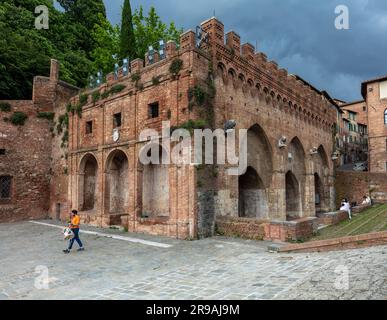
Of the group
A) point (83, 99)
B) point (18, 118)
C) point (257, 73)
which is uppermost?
point (257, 73)

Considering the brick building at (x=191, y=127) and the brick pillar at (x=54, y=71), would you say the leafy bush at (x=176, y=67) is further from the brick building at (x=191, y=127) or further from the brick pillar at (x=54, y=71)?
the brick pillar at (x=54, y=71)

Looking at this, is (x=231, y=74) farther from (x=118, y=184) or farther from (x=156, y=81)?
(x=118, y=184)

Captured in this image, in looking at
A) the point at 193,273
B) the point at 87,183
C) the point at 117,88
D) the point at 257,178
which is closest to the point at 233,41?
the point at 117,88

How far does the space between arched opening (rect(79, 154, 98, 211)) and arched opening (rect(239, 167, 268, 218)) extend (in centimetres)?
939

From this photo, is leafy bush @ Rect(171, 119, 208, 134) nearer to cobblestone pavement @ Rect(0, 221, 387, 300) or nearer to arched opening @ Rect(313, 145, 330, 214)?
cobblestone pavement @ Rect(0, 221, 387, 300)

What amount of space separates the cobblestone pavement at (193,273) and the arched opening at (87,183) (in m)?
7.98

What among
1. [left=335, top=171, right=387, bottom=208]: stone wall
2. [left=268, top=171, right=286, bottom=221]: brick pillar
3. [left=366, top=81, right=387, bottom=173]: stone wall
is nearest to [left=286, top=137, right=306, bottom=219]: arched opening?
[left=268, top=171, right=286, bottom=221]: brick pillar

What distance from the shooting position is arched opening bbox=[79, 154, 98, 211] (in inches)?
757

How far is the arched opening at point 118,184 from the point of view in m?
17.6

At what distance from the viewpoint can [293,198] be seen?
22.7m

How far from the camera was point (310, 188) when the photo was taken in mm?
22656

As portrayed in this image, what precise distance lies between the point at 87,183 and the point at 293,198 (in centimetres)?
1452
